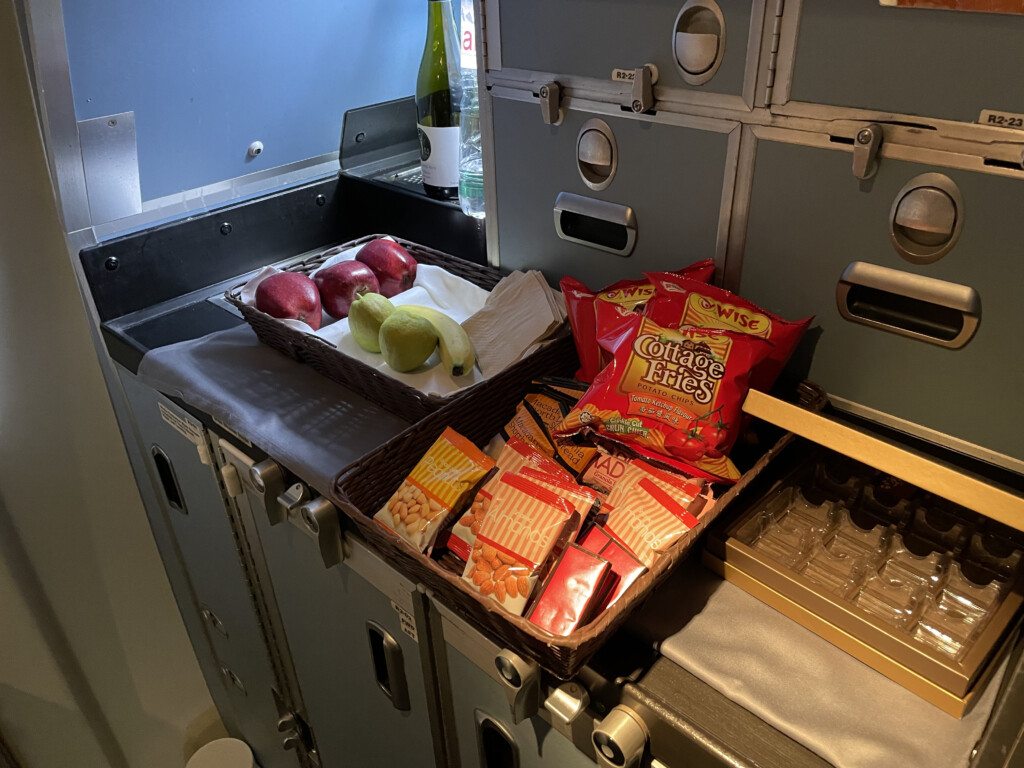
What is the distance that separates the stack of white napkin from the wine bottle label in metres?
0.31

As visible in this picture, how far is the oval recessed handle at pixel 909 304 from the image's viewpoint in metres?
0.74

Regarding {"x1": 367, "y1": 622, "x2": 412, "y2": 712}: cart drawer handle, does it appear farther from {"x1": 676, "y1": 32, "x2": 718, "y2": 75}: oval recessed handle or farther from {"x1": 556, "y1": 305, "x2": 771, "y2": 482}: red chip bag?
{"x1": 676, "y1": 32, "x2": 718, "y2": 75}: oval recessed handle

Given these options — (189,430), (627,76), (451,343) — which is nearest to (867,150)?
(627,76)

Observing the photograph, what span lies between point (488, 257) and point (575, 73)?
0.34m

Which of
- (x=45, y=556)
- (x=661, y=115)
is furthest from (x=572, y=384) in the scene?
(x=45, y=556)

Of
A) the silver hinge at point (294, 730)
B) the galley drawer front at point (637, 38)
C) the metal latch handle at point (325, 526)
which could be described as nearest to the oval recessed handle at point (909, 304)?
the galley drawer front at point (637, 38)

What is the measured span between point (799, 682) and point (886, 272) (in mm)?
417

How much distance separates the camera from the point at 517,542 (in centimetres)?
70

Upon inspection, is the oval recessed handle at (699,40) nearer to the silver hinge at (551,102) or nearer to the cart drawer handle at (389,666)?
the silver hinge at (551,102)

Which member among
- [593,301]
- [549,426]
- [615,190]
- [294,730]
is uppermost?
[615,190]

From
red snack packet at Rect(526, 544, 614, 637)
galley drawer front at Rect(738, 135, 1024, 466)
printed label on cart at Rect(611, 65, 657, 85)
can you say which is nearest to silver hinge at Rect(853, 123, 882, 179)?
galley drawer front at Rect(738, 135, 1024, 466)

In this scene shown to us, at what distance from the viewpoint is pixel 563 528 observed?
0.71 m

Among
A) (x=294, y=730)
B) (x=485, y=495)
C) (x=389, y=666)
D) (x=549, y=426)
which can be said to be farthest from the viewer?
(x=294, y=730)

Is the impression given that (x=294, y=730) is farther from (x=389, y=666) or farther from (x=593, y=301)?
(x=593, y=301)
